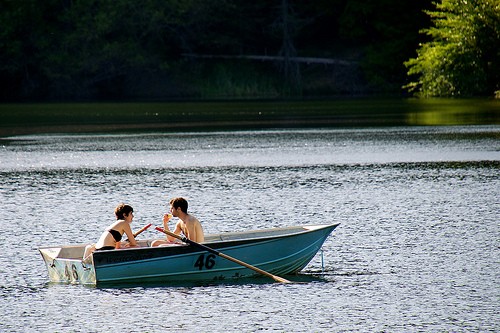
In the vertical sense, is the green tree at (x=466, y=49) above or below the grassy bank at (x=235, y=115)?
above

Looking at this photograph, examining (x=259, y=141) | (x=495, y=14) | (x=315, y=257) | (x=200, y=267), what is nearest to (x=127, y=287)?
(x=200, y=267)

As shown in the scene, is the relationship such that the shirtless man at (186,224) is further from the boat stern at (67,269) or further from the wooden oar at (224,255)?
the boat stern at (67,269)

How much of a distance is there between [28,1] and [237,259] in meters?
73.9

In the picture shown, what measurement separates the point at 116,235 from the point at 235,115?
44.2m

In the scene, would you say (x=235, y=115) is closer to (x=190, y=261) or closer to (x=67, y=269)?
(x=67, y=269)

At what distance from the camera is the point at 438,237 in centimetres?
2050

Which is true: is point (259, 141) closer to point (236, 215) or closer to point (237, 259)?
point (236, 215)

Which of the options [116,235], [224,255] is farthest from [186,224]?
[116,235]

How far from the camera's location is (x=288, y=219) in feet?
76.8

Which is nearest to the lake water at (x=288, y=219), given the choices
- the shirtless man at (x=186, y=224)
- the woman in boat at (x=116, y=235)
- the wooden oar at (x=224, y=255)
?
the wooden oar at (x=224, y=255)

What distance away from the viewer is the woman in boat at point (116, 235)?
17109 mm

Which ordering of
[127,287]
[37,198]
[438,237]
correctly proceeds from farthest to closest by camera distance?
[37,198]
[438,237]
[127,287]

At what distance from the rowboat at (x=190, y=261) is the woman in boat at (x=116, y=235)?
0.25m

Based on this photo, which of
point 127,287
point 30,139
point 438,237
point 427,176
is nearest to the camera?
point 127,287
